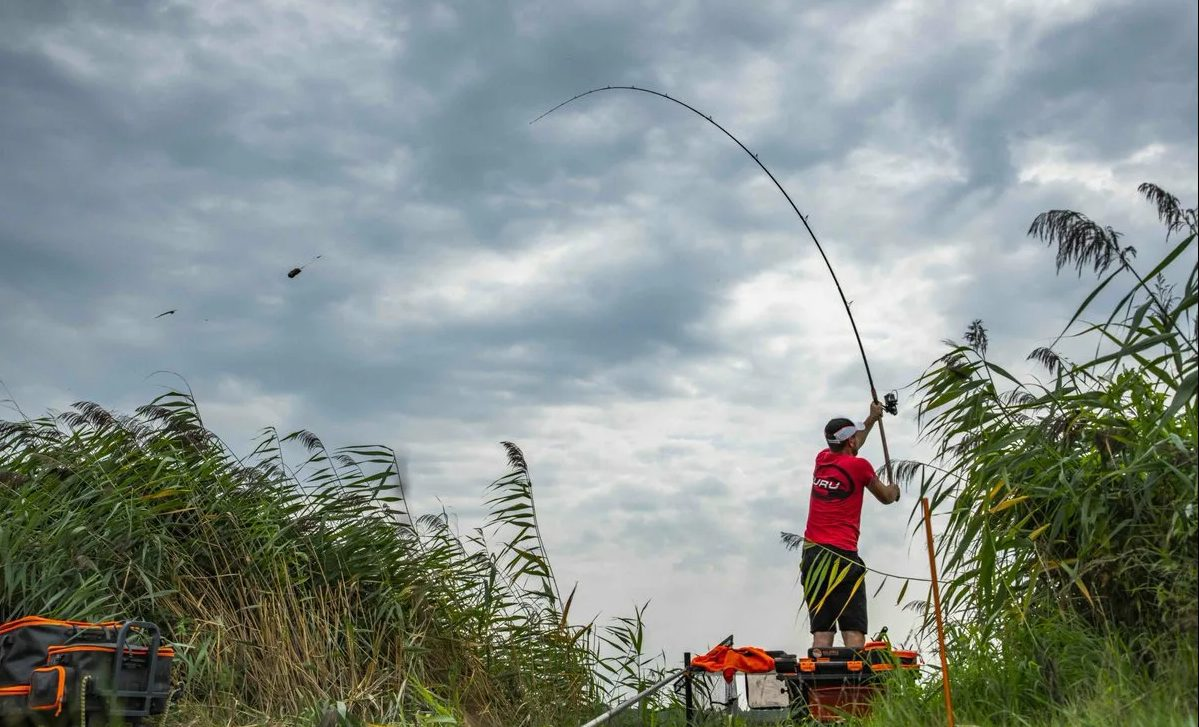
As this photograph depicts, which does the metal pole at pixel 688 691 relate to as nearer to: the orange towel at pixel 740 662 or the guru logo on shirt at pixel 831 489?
the orange towel at pixel 740 662

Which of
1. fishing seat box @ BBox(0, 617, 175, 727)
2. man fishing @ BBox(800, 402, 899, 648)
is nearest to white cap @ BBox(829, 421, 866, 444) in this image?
man fishing @ BBox(800, 402, 899, 648)

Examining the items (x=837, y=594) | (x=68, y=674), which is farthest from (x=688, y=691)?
(x=68, y=674)

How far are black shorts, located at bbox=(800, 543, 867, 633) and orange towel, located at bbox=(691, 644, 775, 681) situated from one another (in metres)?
0.74

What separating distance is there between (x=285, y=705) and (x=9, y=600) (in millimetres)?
1618

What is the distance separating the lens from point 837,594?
259 inches

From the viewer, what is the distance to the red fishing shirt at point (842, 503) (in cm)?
664

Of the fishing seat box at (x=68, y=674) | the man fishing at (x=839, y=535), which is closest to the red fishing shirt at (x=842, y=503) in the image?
the man fishing at (x=839, y=535)

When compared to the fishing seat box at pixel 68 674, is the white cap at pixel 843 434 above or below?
above

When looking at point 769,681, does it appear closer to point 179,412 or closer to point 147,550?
point 147,550

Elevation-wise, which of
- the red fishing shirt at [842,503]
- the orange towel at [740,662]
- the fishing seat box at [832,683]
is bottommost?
the fishing seat box at [832,683]

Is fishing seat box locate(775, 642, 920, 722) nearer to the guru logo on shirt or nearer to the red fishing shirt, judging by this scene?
the red fishing shirt

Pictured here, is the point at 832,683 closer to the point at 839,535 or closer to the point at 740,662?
the point at 740,662

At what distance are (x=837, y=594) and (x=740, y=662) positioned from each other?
109 cm

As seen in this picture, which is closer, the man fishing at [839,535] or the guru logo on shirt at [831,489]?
the man fishing at [839,535]
